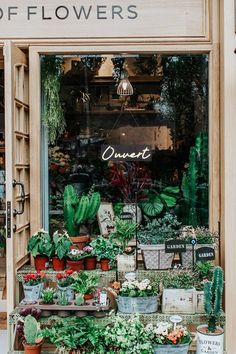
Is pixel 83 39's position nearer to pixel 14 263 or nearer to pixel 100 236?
pixel 100 236

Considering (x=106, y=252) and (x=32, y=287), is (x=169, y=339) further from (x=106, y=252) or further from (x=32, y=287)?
(x=32, y=287)

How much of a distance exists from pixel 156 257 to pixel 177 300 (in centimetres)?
42

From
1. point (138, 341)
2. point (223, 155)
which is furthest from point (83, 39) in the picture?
point (138, 341)

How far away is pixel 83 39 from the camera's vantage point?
4.04 metres

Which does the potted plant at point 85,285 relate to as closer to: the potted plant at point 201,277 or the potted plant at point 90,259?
the potted plant at point 90,259

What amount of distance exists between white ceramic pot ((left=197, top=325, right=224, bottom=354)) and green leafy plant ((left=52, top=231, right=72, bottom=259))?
4.05 feet

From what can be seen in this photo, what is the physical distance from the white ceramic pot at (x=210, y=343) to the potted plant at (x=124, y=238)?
779 millimetres

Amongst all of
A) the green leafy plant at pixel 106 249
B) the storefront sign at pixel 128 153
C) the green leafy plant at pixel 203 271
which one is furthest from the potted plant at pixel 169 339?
the storefront sign at pixel 128 153

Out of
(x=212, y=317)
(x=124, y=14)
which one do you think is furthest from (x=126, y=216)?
(x=124, y=14)

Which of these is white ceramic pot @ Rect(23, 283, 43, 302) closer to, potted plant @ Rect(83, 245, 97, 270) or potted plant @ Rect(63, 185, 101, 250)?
potted plant @ Rect(83, 245, 97, 270)

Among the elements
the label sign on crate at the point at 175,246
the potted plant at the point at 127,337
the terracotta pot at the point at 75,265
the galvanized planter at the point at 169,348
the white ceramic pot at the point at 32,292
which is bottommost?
the galvanized planter at the point at 169,348

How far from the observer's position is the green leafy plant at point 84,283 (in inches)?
143

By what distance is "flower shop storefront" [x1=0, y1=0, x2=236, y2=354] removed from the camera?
363cm

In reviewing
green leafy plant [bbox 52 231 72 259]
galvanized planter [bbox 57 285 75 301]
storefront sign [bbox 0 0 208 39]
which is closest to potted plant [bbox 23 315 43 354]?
galvanized planter [bbox 57 285 75 301]
